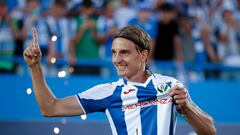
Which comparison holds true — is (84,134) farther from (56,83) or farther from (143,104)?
(143,104)

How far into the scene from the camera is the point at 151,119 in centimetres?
467

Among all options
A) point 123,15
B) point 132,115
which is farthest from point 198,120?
point 123,15

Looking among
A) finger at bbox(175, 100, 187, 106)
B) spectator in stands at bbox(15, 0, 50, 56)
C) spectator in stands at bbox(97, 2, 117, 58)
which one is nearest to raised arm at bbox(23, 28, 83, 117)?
finger at bbox(175, 100, 187, 106)

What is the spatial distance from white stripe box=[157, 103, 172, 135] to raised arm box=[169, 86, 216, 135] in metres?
0.11

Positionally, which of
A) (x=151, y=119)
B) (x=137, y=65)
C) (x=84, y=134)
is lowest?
(x=84, y=134)

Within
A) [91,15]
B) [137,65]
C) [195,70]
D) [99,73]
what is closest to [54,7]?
[91,15]

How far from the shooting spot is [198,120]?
4586mm

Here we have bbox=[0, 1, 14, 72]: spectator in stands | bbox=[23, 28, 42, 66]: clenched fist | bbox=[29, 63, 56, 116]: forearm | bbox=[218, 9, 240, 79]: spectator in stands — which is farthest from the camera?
bbox=[218, 9, 240, 79]: spectator in stands

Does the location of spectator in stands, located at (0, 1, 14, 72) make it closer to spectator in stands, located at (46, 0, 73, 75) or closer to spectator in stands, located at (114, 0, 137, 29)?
spectator in stands, located at (46, 0, 73, 75)

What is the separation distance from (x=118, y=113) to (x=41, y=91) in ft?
1.90

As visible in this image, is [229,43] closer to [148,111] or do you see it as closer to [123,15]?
[123,15]

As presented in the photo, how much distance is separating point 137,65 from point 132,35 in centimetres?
22

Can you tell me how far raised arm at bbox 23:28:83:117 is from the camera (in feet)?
14.3

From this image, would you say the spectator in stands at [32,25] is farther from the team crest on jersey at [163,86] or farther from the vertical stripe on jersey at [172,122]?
the vertical stripe on jersey at [172,122]
